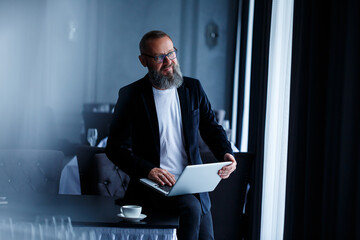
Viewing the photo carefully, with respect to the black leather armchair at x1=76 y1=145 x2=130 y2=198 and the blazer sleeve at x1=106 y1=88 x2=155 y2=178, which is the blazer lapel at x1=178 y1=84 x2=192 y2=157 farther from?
the black leather armchair at x1=76 y1=145 x2=130 y2=198

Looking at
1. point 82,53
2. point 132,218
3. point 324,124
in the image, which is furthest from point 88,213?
point 82,53

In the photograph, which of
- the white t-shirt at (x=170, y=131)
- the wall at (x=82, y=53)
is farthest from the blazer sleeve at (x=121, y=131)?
the wall at (x=82, y=53)

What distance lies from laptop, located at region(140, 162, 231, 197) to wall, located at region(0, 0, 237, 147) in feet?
18.0

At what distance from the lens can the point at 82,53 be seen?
23.1 feet

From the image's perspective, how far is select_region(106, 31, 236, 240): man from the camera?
64.6 inches

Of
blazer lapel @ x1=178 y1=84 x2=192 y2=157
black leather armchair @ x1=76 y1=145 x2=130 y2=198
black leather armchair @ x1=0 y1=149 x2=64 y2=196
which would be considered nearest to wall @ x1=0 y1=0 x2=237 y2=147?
black leather armchair @ x1=76 y1=145 x2=130 y2=198

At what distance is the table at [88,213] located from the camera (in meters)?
1.30

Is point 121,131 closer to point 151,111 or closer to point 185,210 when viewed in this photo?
point 151,111

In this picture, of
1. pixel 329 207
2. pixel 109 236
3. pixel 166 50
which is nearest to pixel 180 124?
pixel 166 50

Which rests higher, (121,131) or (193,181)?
(121,131)

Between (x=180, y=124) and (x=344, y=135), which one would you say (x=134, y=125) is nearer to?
(x=180, y=124)

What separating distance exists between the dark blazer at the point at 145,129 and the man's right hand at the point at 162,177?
0.32 ft

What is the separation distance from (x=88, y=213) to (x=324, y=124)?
3.50 ft

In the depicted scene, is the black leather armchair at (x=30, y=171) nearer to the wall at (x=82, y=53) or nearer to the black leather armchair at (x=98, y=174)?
the black leather armchair at (x=98, y=174)
